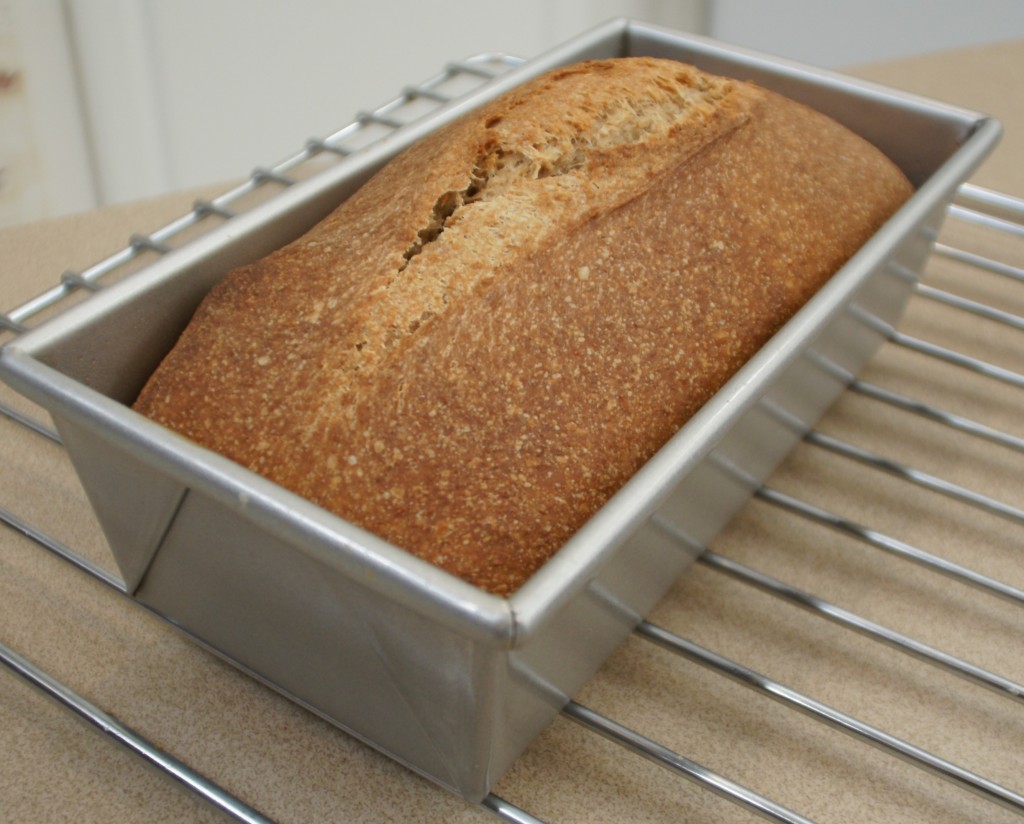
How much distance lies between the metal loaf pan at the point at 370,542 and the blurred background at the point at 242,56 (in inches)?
40.8

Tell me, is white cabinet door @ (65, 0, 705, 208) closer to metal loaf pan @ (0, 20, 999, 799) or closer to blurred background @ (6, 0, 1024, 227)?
blurred background @ (6, 0, 1024, 227)

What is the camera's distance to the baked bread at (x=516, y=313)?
66 centimetres

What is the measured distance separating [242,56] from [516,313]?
4.68ft

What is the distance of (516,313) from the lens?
73 centimetres

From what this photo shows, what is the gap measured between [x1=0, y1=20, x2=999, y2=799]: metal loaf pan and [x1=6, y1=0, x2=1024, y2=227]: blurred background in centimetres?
104

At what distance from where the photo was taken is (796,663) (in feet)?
2.51

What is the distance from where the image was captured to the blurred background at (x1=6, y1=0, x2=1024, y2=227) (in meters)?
1.73

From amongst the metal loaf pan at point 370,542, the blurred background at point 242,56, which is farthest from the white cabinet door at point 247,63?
the metal loaf pan at point 370,542

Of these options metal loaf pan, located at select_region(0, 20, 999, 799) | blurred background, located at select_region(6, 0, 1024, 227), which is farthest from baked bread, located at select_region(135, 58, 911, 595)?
blurred background, located at select_region(6, 0, 1024, 227)

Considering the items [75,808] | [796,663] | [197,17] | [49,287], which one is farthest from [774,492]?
[197,17]

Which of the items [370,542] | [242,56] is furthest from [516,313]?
[242,56]

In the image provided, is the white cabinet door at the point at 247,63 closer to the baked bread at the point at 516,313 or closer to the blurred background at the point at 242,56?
the blurred background at the point at 242,56

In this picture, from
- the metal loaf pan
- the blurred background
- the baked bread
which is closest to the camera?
the metal loaf pan

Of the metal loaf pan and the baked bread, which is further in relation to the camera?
the baked bread
